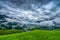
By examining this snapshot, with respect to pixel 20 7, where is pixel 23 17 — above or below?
below

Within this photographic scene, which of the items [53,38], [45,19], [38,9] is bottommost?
[53,38]

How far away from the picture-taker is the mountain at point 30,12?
51781 mm

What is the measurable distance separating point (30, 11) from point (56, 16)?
28.5 ft

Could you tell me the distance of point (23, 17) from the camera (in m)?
53.5

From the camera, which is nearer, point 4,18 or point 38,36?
point 38,36

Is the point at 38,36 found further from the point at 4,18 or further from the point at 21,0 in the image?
the point at 4,18

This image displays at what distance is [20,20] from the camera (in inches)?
2095

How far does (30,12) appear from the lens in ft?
178

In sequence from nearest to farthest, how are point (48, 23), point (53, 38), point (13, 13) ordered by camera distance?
point (53, 38) < point (48, 23) < point (13, 13)

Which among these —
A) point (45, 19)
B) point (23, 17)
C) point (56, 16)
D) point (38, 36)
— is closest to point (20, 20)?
point (23, 17)

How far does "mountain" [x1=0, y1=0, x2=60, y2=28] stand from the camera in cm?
5178

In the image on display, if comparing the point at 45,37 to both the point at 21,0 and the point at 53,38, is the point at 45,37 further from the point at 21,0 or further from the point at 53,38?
the point at 21,0

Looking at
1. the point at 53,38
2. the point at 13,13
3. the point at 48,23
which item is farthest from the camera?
the point at 13,13

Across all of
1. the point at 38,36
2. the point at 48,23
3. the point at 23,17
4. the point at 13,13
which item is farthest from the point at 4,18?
the point at 38,36
